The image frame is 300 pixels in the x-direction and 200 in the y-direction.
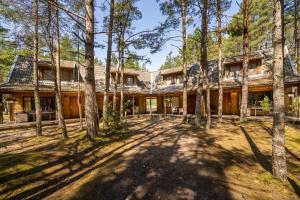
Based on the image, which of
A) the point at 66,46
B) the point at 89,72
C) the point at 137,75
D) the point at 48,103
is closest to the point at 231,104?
the point at 137,75

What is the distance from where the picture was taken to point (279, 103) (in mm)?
4707

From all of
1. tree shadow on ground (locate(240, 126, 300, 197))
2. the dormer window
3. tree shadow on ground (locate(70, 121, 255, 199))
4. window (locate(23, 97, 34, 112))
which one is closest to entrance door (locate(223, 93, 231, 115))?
tree shadow on ground (locate(240, 126, 300, 197))

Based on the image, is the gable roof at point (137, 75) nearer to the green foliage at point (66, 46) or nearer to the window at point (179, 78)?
the window at point (179, 78)

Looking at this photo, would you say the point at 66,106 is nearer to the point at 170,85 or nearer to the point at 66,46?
the point at 66,46

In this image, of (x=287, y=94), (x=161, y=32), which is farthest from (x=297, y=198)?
(x=287, y=94)

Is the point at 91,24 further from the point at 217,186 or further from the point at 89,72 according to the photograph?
the point at 217,186

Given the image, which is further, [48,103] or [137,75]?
[137,75]

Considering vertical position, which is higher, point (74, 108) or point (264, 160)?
point (74, 108)

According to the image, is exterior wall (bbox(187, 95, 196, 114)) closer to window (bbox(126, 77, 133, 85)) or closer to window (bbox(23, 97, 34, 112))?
window (bbox(126, 77, 133, 85))

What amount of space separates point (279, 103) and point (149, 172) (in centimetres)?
406

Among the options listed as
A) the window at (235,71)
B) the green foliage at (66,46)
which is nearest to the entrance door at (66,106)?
the green foliage at (66,46)

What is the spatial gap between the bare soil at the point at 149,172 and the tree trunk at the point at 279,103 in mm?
414

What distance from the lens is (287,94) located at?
49.4 feet

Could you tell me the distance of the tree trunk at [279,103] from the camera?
15.4ft
